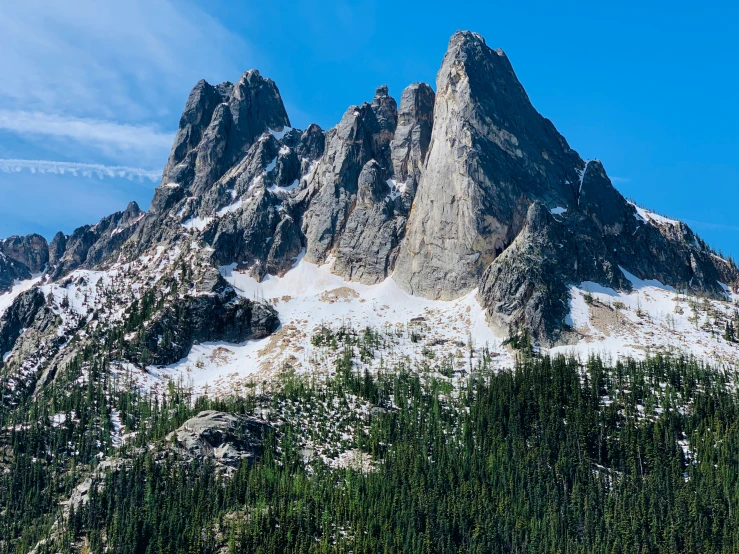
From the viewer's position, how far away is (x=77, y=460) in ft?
520

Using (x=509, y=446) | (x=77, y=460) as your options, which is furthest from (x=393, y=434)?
(x=77, y=460)

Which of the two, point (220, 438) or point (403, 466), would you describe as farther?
point (220, 438)

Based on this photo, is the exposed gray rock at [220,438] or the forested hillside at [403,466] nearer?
the forested hillside at [403,466]

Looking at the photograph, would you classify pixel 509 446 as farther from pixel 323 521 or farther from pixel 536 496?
pixel 323 521

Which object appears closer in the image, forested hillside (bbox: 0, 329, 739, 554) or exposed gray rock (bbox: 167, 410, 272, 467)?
forested hillside (bbox: 0, 329, 739, 554)

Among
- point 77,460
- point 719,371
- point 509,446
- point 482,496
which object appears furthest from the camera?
point 719,371

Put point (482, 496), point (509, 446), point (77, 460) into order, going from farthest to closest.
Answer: point (77, 460) < point (509, 446) < point (482, 496)

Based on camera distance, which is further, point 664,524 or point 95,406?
point 95,406

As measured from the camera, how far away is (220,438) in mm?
149125

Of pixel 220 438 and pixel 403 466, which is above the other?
pixel 220 438

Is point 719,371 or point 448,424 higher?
point 719,371

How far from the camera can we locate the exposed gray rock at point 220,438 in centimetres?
14712

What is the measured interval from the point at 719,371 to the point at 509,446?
61129 millimetres

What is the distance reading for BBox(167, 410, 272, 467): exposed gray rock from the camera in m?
147
